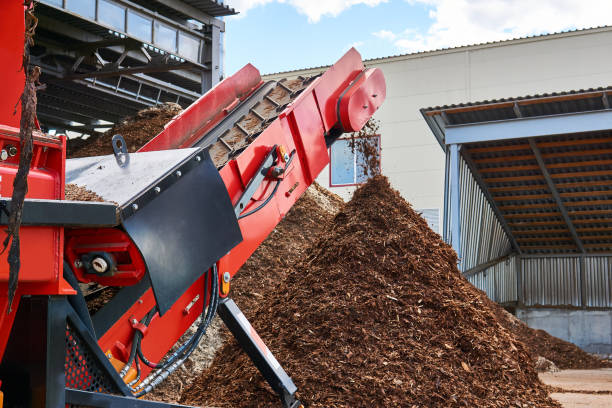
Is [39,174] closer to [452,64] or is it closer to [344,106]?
[344,106]

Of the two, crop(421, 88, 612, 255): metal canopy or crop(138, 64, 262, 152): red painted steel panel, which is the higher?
crop(421, 88, 612, 255): metal canopy

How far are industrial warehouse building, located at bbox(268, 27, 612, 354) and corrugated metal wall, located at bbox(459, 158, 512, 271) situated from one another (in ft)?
0.10

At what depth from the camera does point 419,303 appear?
5.11 m

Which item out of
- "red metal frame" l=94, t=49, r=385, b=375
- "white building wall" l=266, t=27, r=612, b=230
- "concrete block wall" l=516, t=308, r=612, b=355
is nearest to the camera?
"red metal frame" l=94, t=49, r=385, b=375

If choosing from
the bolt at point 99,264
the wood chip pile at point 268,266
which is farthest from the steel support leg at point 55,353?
the wood chip pile at point 268,266

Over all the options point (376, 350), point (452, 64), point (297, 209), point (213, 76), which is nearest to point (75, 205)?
point (376, 350)

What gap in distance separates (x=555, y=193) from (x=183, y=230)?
12.7m

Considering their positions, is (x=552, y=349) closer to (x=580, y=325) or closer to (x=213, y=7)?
(x=580, y=325)

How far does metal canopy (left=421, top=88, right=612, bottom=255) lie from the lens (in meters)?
11.9

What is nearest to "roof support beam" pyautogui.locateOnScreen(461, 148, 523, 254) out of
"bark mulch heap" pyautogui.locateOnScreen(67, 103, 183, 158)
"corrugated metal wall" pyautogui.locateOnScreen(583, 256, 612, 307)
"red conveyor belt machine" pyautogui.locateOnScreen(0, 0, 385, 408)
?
"corrugated metal wall" pyautogui.locateOnScreen(583, 256, 612, 307)

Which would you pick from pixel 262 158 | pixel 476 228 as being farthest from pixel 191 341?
pixel 476 228

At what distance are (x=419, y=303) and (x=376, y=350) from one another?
0.63m

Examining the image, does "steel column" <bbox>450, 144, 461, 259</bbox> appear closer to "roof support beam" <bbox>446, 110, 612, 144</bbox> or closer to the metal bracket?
"roof support beam" <bbox>446, 110, 612, 144</bbox>

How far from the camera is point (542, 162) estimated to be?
1338 centimetres
